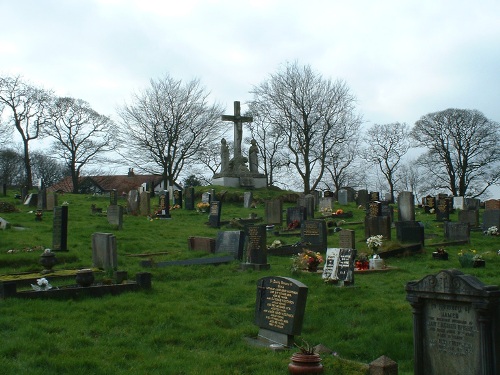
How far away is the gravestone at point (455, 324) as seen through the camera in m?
6.76

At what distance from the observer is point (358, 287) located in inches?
510

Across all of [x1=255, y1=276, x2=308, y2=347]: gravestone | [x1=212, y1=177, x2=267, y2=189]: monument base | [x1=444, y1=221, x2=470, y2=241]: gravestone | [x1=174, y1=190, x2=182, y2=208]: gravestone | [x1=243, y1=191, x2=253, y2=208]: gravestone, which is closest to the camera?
[x1=255, y1=276, x2=308, y2=347]: gravestone

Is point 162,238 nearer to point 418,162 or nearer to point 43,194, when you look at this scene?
point 43,194

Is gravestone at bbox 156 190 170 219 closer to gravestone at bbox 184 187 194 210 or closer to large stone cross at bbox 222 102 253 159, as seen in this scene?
gravestone at bbox 184 187 194 210

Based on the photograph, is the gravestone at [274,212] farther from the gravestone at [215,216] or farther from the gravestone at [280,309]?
the gravestone at [280,309]

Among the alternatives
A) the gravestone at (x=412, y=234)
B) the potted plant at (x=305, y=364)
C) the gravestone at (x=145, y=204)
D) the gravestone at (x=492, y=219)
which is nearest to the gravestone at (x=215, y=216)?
the gravestone at (x=145, y=204)

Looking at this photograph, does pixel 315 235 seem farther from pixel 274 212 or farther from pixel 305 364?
pixel 305 364

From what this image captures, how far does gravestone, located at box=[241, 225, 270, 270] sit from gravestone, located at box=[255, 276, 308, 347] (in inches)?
239

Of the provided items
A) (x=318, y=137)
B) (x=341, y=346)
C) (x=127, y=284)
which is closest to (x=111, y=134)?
(x=318, y=137)

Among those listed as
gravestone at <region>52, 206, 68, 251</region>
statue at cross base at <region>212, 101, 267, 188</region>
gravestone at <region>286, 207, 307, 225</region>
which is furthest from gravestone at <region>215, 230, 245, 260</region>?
statue at cross base at <region>212, 101, 267, 188</region>

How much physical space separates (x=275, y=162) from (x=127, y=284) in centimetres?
4101

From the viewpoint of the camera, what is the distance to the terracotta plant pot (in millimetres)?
7438

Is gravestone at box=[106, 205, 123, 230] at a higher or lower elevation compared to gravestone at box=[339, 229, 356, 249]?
higher

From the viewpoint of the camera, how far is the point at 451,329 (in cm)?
720
